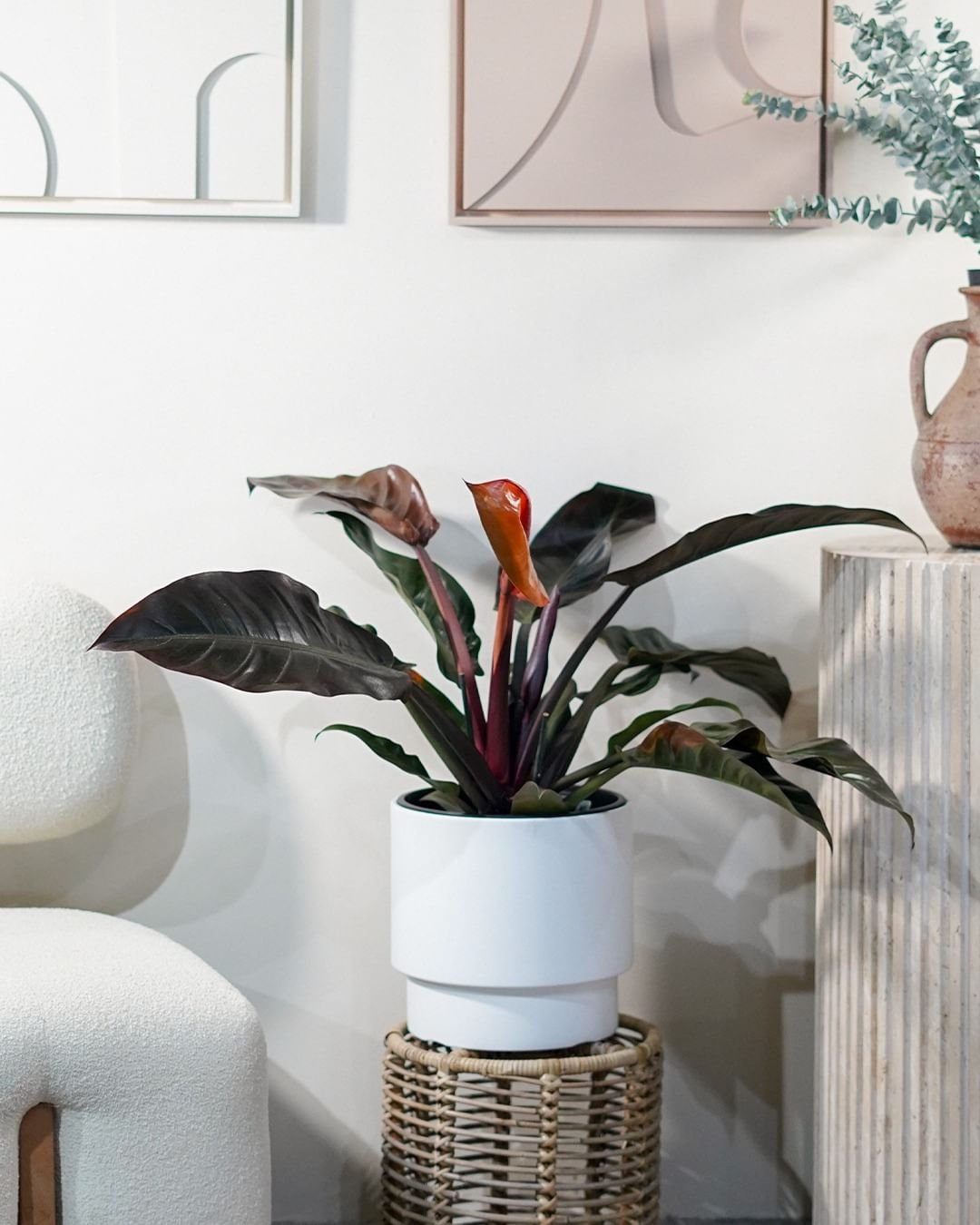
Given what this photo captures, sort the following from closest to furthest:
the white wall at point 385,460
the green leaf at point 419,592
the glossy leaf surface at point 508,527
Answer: the glossy leaf surface at point 508,527 < the green leaf at point 419,592 < the white wall at point 385,460

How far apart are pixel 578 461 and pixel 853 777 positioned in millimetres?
677

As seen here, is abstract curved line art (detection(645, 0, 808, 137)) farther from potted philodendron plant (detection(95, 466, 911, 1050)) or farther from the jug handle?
potted philodendron plant (detection(95, 466, 911, 1050))

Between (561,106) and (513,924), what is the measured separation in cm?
106

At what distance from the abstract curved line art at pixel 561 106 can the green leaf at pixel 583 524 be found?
16.5 inches

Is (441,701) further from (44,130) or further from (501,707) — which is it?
(44,130)

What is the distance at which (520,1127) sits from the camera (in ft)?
5.23

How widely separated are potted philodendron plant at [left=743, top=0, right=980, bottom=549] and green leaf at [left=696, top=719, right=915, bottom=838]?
→ 1.06 feet

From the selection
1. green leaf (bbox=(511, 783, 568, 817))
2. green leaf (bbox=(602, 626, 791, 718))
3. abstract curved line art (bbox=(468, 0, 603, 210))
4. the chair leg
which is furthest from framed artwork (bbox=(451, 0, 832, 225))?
the chair leg

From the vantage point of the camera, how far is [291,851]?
1905 millimetres

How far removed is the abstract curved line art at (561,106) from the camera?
1.82m

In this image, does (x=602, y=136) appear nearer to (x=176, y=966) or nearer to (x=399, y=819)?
(x=399, y=819)

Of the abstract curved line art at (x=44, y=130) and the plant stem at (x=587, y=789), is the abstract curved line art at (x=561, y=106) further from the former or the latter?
the plant stem at (x=587, y=789)

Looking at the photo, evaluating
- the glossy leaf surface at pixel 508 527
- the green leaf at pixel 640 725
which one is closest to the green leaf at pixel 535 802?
the green leaf at pixel 640 725

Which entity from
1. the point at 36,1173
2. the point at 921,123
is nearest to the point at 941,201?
the point at 921,123
